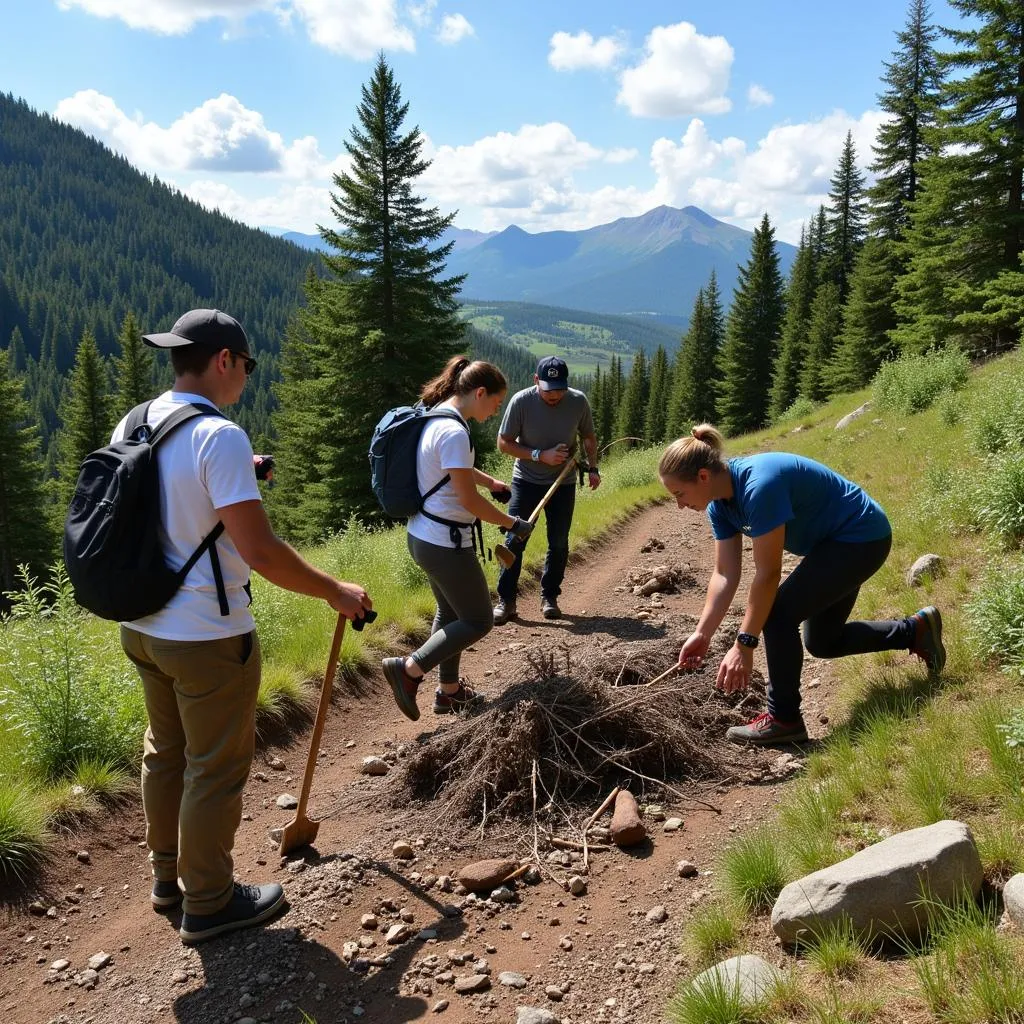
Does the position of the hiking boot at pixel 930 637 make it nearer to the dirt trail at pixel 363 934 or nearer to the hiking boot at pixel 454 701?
the dirt trail at pixel 363 934

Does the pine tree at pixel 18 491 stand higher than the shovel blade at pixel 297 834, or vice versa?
the shovel blade at pixel 297 834

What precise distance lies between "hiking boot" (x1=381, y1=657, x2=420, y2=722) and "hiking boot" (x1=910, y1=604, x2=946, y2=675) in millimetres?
3200

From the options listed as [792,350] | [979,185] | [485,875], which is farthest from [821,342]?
[485,875]

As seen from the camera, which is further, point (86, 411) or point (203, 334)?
point (86, 411)

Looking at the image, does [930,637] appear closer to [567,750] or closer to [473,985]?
[567,750]

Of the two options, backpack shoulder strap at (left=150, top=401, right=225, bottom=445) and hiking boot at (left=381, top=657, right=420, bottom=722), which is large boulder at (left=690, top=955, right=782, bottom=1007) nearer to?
backpack shoulder strap at (left=150, top=401, right=225, bottom=445)

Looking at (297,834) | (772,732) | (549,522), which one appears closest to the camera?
(297,834)

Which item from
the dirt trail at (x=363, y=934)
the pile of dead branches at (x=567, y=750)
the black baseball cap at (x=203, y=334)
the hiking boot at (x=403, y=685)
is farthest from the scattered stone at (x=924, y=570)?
the black baseball cap at (x=203, y=334)

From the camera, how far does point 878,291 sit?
3578 centimetres

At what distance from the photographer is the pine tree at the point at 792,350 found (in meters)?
46.3

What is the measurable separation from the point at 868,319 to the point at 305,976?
38344 millimetres

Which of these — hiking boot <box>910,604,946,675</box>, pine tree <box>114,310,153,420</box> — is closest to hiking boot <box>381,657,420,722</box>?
hiking boot <box>910,604,946,675</box>

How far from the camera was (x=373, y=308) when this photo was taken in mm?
24750

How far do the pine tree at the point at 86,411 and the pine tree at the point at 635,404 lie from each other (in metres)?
51.2
